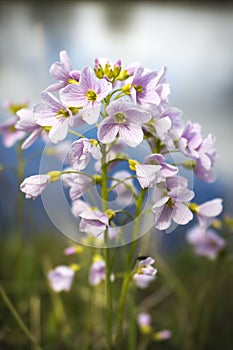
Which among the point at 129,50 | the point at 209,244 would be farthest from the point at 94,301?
the point at 129,50

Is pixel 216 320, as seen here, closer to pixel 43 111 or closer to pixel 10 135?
pixel 10 135

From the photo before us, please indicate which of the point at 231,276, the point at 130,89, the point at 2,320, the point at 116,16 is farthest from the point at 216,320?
the point at 116,16

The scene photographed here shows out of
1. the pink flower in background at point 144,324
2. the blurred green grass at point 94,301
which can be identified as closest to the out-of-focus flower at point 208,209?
the blurred green grass at point 94,301

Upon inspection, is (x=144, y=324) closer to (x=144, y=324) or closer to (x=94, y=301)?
(x=144, y=324)

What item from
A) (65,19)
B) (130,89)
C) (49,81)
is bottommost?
(49,81)

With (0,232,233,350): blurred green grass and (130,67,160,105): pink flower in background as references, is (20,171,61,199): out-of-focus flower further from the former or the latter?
(0,232,233,350): blurred green grass

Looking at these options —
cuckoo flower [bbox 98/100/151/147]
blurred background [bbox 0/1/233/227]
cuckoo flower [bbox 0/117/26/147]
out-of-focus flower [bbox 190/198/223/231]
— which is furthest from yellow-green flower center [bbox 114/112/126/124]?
blurred background [bbox 0/1/233/227]
